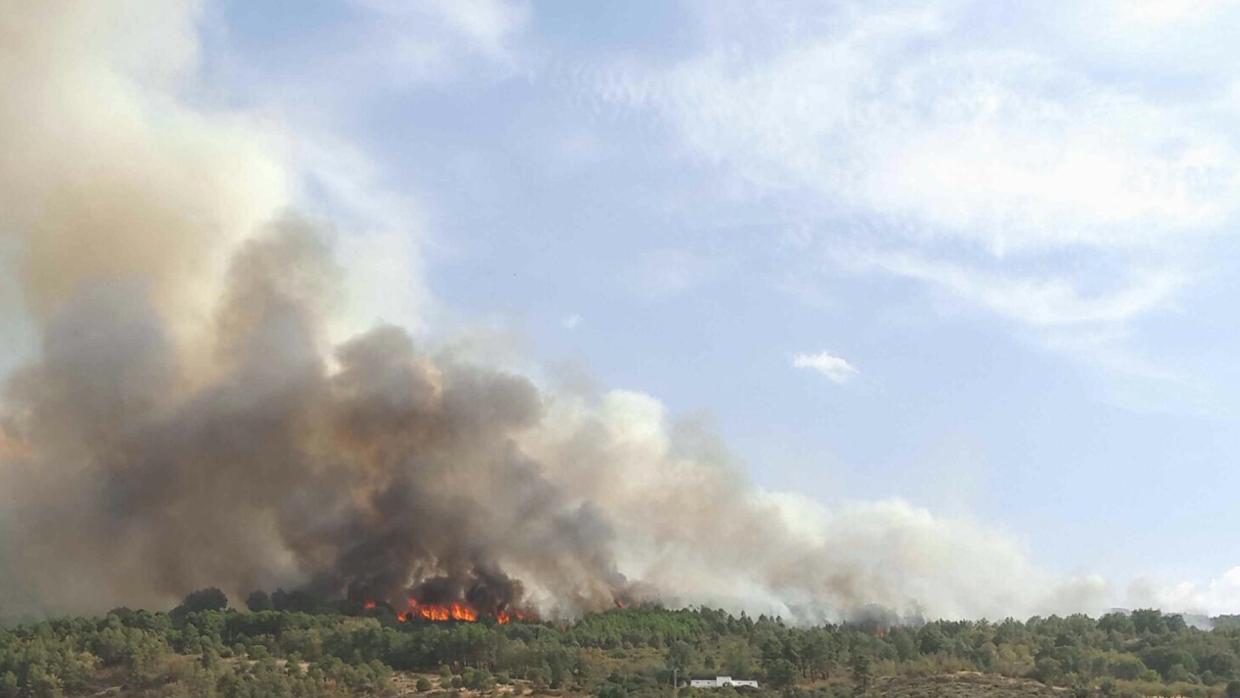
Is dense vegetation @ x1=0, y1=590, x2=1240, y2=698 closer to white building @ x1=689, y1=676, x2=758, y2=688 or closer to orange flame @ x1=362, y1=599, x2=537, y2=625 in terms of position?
white building @ x1=689, y1=676, x2=758, y2=688

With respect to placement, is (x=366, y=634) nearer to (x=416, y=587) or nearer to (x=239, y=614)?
(x=239, y=614)

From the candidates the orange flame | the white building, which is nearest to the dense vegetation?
the white building

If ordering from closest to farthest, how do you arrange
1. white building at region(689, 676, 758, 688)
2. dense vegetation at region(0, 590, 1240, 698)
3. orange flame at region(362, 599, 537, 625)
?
dense vegetation at region(0, 590, 1240, 698), white building at region(689, 676, 758, 688), orange flame at region(362, 599, 537, 625)

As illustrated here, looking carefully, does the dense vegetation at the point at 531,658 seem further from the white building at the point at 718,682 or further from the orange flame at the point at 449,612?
the orange flame at the point at 449,612

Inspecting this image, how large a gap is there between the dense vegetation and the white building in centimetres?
134

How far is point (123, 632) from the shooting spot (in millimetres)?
84875

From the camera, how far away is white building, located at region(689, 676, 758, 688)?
253ft

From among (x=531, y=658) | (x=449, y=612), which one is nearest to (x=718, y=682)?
(x=531, y=658)

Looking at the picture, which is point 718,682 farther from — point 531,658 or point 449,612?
point 449,612

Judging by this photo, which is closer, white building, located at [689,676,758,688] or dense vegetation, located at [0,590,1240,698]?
dense vegetation, located at [0,590,1240,698]

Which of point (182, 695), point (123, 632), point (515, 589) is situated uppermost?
point (515, 589)

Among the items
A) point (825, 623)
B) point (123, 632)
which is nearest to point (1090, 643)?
point (825, 623)

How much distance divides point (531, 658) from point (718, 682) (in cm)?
1307

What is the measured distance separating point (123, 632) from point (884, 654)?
A: 177 feet
